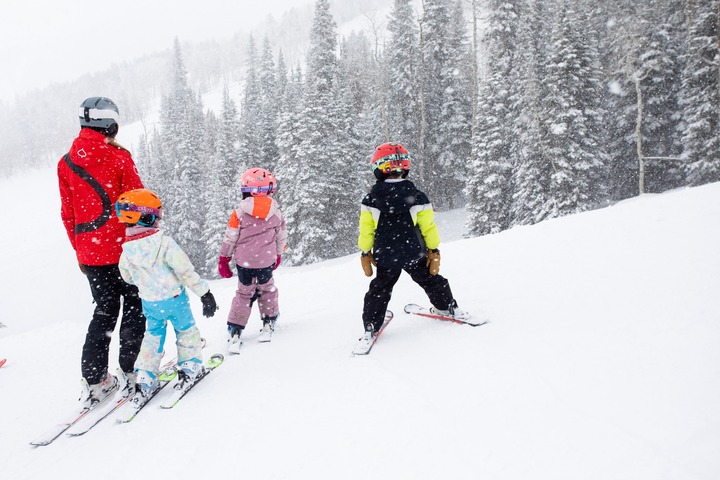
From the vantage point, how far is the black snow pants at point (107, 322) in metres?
3.92

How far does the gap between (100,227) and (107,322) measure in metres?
0.90

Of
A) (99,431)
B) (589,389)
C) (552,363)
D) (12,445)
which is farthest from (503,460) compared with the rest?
(12,445)

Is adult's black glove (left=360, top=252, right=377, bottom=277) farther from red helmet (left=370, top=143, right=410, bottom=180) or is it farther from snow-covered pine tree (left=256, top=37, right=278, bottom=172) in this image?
snow-covered pine tree (left=256, top=37, right=278, bottom=172)

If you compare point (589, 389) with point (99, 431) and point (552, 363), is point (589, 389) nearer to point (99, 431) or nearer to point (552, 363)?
point (552, 363)

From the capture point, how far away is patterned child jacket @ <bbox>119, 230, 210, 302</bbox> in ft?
12.3

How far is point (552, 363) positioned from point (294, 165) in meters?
27.6

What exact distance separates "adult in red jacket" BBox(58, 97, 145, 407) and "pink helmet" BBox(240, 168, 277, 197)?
1345 millimetres

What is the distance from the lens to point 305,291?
27.9 ft

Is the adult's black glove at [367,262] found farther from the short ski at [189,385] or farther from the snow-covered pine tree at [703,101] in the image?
the snow-covered pine tree at [703,101]

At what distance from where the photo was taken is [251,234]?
17.3 feet

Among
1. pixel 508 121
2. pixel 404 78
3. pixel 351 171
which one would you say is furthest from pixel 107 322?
pixel 404 78

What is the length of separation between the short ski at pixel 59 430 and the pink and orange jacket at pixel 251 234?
6.90 ft

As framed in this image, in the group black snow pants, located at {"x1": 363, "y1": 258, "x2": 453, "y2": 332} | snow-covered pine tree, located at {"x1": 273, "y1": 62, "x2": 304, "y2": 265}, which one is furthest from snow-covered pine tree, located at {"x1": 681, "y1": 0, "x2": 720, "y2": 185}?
black snow pants, located at {"x1": 363, "y1": 258, "x2": 453, "y2": 332}

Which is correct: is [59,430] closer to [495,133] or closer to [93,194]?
[93,194]
